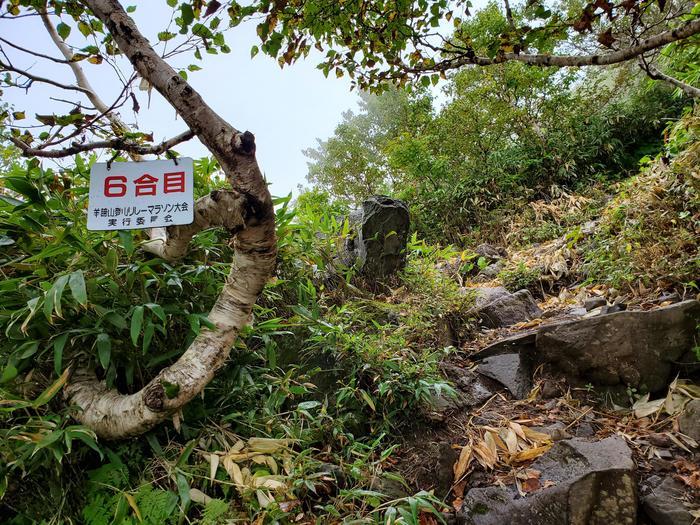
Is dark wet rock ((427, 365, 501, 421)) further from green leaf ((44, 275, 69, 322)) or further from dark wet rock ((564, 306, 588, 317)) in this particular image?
green leaf ((44, 275, 69, 322))

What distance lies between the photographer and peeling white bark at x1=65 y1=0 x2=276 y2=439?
51.3 inches

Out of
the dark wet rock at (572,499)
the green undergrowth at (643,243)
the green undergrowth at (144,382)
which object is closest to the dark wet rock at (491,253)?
the green undergrowth at (643,243)

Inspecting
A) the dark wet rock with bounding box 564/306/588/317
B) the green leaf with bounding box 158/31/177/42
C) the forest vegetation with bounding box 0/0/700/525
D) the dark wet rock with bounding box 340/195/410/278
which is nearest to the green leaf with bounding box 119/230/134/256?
the forest vegetation with bounding box 0/0/700/525

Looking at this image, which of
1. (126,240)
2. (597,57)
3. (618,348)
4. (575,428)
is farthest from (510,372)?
(126,240)

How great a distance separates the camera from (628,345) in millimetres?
2297

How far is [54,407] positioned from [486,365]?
2.50 metres

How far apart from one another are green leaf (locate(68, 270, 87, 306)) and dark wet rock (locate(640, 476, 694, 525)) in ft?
7.61

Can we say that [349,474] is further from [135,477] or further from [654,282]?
[654,282]

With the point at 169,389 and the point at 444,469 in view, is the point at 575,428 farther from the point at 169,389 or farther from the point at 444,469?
the point at 169,389

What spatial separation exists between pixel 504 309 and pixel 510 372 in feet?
3.09

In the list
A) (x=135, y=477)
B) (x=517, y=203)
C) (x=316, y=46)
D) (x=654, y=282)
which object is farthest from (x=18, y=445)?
(x=517, y=203)

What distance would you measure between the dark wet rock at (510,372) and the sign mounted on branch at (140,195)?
227 cm

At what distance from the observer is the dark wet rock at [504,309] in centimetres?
339

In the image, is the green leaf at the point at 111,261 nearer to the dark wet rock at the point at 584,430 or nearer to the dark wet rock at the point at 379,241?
the dark wet rock at the point at 379,241
